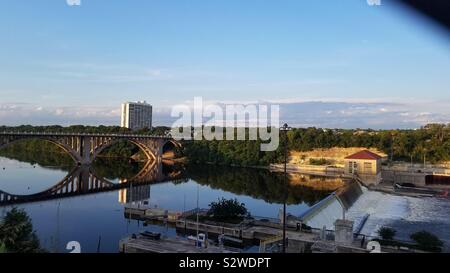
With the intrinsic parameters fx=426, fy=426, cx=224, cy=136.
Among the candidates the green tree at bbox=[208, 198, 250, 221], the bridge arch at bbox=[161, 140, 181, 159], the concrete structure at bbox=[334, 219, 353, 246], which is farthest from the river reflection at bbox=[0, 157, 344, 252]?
the bridge arch at bbox=[161, 140, 181, 159]

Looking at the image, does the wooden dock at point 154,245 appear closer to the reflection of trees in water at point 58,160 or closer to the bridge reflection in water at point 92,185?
the bridge reflection in water at point 92,185

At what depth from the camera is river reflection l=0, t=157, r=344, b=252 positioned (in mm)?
11157

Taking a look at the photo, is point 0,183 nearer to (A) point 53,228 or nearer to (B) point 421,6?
(A) point 53,228

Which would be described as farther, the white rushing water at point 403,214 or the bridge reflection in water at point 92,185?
the bridge reflection in water at point 92,185

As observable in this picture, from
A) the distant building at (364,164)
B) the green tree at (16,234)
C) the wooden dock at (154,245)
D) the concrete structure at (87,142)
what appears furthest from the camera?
the concrete structure at (87,142)

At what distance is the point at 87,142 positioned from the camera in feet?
91.9

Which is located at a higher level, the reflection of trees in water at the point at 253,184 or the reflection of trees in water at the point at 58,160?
the reflection of trees in water at the point at 58,160

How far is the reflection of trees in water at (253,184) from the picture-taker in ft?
57.9

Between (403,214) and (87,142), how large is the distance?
2090 centimetres

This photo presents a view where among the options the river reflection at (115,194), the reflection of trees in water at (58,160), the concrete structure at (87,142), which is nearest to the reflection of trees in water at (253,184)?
the river reflection at (115,194)

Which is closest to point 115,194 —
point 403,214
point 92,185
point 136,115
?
point 92,185

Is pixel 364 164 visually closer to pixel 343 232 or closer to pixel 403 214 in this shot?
pixel 403 214

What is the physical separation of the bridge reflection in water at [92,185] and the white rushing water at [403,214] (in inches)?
326
